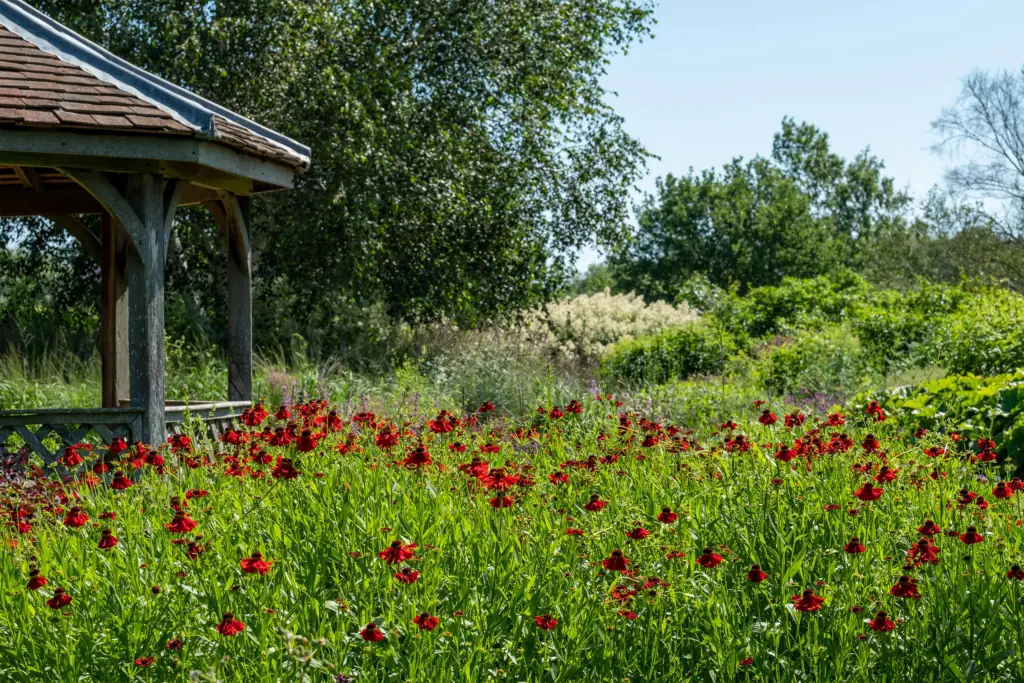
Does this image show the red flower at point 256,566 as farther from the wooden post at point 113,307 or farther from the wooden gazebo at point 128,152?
the wooden post at point 113,307

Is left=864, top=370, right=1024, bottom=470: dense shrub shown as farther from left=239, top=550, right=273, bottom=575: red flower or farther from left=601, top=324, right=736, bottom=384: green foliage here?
left=601, top=324, right=736, bottom=384: green foliage

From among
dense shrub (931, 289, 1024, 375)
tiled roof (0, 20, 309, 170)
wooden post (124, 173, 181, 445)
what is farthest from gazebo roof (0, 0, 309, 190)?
dense shrub (931, 289, 1024, 375)

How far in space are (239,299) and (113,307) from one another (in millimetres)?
1327

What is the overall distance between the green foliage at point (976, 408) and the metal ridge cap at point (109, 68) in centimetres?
516

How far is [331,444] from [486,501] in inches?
42.2

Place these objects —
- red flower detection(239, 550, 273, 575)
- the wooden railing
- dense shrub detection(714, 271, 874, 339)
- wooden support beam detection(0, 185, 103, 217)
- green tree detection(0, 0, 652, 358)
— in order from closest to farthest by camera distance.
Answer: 1. red flower detection(239, 550, 273, 575)
2. the wooden railing
3. wooden support beam detection(0, 185, 103, 217)
4. green tree detection(0, 0, 652, 358)
5. dense shrub detection(714, 271, 874, 339)

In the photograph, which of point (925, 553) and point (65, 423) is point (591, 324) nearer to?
point (65, 423)

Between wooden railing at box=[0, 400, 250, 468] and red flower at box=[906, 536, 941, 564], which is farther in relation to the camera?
wooden railing at box=[0, 400, 250, 468]

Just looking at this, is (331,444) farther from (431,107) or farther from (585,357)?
(585,357)

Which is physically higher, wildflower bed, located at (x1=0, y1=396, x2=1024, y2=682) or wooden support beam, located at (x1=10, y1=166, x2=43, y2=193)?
wooden support beam, located at (x1=10, y1=166, x2=43, y2=193)

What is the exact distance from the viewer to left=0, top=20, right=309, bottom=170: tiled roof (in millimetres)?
6496

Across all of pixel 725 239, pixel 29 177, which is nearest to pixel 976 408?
pixel 29 177

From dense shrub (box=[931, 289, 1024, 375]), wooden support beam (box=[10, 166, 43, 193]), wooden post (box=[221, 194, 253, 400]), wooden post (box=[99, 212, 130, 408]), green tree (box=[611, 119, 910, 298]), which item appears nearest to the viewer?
wooden post (box=[221, 194, 253, 400])

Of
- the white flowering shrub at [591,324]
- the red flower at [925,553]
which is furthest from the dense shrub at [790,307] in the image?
the red flower at [925,553]
